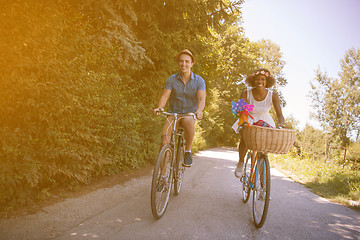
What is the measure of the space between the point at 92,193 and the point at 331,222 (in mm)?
3858

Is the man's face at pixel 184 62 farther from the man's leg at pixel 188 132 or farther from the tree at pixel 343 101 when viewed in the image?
the tree at pixel 343 101

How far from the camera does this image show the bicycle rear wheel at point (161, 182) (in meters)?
3.27

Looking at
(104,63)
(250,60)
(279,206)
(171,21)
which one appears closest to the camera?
(279,206)

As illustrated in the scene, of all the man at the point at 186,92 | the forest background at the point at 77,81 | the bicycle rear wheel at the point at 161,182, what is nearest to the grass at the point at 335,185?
the man at the point at 186,92

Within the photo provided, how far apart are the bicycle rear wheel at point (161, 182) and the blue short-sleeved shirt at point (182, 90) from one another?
85 cm

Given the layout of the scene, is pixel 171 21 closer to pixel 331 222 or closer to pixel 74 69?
pixel 74 69

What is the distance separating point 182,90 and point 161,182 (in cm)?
159

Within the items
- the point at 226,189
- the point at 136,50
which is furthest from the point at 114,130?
the point at 226,189

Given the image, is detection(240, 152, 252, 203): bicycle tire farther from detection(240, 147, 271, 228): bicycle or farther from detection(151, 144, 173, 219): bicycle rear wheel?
detection(151, 144, 173, 219): bicycle rear wheel

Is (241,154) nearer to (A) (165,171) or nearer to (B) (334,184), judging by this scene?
(A) (165,171)

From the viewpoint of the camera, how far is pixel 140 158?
7.00 metres

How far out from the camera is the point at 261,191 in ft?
11.8

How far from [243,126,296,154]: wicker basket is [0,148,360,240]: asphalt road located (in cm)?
109

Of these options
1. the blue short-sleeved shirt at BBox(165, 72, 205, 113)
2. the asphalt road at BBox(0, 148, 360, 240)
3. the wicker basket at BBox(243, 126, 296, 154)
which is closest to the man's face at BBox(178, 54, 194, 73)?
the blue short-sleeved shirt at BBox(165, 72, 205, 113)
